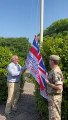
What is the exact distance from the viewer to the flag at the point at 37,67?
22.9ft

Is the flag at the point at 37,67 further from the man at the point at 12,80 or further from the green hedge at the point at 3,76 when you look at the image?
the green hedge at the point at 3,76

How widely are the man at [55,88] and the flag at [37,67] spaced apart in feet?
1.36

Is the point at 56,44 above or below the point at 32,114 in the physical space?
above

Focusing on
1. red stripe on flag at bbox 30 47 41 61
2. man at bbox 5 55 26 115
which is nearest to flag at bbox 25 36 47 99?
red stripe on flag at bbox 30 47 41 61

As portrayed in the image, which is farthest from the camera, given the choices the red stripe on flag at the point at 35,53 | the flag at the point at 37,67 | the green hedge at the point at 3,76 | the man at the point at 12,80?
the green hedge at the point at 3,76

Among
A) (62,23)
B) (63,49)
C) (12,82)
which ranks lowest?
(12,82)

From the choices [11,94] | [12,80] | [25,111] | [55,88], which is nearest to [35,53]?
[55,88]

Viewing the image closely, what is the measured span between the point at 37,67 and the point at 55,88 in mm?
1108

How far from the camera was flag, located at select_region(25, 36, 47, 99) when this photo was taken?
697 centimetres

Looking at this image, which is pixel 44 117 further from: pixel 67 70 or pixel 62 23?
pixel 62 23

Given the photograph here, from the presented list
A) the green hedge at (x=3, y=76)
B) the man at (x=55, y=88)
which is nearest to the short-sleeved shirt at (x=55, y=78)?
the man at (x=55, y=88)

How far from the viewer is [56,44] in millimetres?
7484

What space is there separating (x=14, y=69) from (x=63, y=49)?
2.29 meters

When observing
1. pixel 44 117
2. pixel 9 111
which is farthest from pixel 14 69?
pixel 44 117
